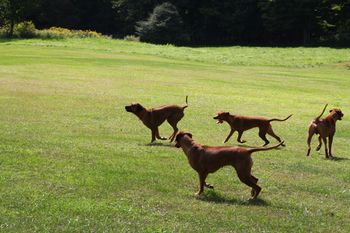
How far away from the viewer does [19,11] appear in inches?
3137

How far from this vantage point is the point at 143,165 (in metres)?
Result: 12.5

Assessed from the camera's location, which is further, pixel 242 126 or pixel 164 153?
pixel 242 126

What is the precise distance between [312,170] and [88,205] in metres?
6.03

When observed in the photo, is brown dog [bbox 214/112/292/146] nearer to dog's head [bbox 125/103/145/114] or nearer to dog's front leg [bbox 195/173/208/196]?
dog's head [bbox 125/103/145/114]

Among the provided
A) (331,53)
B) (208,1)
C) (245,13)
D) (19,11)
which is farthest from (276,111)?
(208,1)

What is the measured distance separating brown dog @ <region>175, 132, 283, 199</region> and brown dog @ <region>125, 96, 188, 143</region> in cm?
541

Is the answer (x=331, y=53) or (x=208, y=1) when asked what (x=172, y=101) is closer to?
(x=331, y=53)

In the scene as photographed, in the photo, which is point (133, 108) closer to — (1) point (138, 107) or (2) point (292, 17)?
(1) point (138, 107)

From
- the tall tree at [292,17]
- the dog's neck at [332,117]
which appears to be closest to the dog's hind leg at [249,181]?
the dog's neck at [332,117]

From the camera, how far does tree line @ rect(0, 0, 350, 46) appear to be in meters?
82.6

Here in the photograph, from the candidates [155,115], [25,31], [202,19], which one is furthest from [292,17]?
[155,115]

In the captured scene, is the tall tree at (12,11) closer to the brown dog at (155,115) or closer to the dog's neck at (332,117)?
the brown dog at (155,115)

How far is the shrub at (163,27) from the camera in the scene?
8562cm

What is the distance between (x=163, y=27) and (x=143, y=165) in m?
74.8
